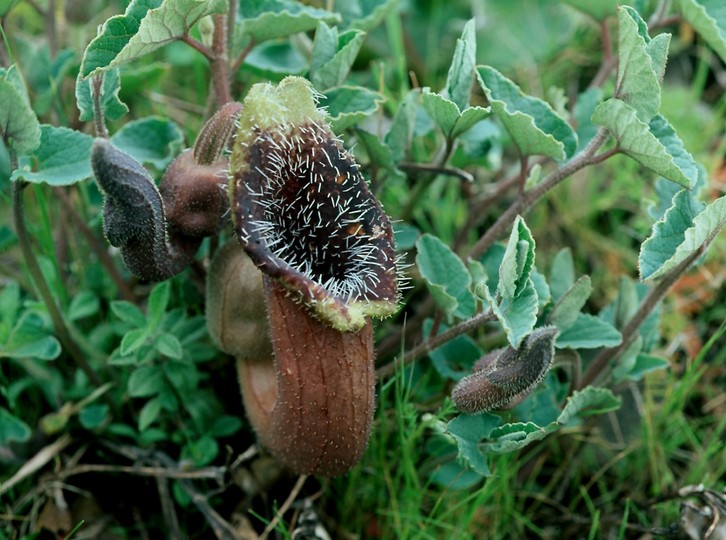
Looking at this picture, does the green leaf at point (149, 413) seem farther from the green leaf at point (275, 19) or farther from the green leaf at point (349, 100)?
the green leaf at point (275, 19)

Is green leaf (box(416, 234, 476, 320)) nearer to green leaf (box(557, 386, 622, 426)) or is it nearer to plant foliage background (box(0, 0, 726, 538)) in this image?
plant foliage background (box(0, 0, 726, 538))

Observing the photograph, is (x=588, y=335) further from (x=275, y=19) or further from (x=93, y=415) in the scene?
(x=93, y=415)

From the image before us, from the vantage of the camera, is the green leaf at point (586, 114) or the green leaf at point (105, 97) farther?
the green leaf at point (586, 114)

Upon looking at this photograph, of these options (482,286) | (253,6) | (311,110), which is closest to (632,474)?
(482,286)

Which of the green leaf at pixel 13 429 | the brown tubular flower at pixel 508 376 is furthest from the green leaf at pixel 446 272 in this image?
the green leaf at pixel 13 429

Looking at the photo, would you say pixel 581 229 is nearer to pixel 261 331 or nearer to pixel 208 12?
pixel 261 331
